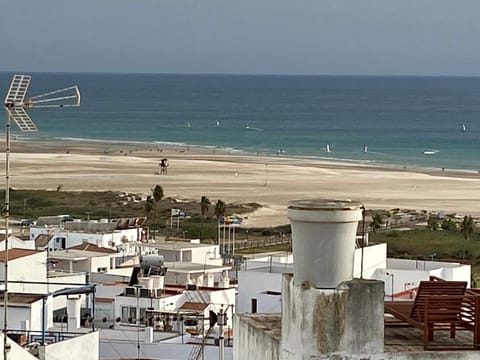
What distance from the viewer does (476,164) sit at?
141 m

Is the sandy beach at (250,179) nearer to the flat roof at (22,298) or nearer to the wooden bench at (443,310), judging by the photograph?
the flat roof at (22,298)

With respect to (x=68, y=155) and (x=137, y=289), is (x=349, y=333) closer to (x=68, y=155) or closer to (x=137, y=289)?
(x=137, y=289)

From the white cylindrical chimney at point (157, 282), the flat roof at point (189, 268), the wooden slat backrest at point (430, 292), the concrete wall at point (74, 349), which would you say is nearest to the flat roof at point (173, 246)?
the flat roof at point (189, 268)

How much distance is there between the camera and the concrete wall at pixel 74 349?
1845cm

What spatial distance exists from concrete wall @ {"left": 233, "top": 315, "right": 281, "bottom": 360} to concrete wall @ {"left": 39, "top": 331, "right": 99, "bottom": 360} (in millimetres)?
8376

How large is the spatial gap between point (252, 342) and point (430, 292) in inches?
53.6

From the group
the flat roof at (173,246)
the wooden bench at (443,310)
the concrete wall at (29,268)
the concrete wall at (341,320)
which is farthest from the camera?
the flat roof at (173,246)

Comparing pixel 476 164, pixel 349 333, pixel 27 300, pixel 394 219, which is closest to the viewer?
pixel 349 333

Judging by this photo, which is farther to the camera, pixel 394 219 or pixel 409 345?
pixel 394 219

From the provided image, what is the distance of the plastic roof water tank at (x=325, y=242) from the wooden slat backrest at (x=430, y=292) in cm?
73

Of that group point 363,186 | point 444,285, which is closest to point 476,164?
point 363,186

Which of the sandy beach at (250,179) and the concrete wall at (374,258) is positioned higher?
the sandy beach at (250,179)

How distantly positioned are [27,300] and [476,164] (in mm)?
120029

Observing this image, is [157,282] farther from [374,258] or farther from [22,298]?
[22,298]
